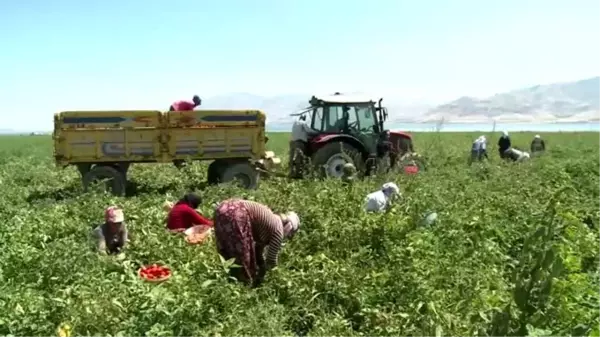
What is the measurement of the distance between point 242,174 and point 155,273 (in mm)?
7391

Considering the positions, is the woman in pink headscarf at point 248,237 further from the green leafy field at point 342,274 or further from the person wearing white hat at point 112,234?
the person wearing white hat at point 112,234

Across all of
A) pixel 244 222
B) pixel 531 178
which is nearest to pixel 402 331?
pixel 244 222

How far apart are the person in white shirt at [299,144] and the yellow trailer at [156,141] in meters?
1.05

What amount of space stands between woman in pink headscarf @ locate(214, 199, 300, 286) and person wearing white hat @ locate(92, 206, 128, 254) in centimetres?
135

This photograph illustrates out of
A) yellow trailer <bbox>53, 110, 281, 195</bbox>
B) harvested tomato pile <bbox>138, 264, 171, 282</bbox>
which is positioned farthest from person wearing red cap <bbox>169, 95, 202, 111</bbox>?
harvested tomato pile <bbox>138, 264, 171, 282</bbox>

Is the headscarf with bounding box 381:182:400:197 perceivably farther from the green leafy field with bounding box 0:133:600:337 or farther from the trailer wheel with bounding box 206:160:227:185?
the trailer wheel with bounding box 206:160:227:185

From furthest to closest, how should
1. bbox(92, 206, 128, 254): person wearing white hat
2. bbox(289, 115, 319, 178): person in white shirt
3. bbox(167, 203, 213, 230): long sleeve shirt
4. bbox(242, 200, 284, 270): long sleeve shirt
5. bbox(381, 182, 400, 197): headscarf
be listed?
bbox(289, 115, 319, 178): person in white shirt < bbox(381, 182, 400, 197): headscarf < bbox(167, 203, 213, 230): long sleeve shirt < bbox(92, 206, 128, 254): person wearing white hat < bbox(242, 200, 284, 270): long sleeve shirt

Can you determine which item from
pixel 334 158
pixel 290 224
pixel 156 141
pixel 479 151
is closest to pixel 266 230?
pixel 290 224

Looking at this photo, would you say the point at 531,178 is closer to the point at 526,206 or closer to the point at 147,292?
the point at 526,206

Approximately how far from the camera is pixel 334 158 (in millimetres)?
12984

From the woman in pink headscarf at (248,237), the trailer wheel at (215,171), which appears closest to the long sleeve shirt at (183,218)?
the woman in pink headscarf at (248,237)

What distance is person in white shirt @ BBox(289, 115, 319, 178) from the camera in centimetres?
1365

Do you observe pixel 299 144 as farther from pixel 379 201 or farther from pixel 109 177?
pixel 379 201

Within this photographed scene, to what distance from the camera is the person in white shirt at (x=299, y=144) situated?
13648mm
